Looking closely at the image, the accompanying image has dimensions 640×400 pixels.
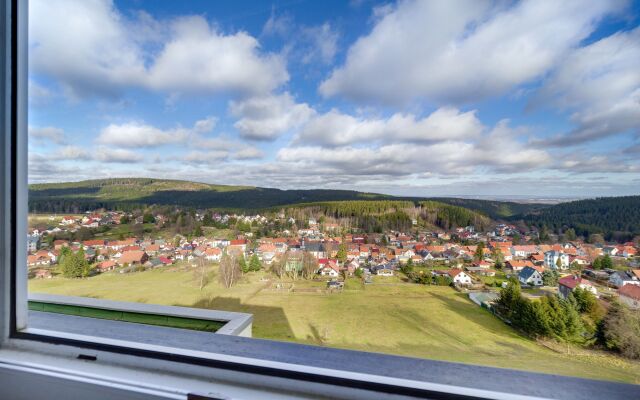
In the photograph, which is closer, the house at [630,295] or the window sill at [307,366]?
the window sill at [307,366]

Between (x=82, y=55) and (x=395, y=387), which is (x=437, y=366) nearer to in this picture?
(x=395, y=387)

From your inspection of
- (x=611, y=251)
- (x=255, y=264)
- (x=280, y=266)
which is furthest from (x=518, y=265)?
(x=255, y=264)

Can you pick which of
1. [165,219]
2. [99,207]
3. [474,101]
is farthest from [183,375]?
[474,101]

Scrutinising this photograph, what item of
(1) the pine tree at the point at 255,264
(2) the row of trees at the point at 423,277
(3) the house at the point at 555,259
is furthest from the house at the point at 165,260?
(3) the house at the point at 555,259

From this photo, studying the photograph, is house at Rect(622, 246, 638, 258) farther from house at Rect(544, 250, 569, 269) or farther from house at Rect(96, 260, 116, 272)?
house at Rect(96, 260, 116, 272)

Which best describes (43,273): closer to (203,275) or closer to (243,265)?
(203,275)

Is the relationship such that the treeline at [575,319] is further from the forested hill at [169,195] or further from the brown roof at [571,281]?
the forested hill at [169,195]

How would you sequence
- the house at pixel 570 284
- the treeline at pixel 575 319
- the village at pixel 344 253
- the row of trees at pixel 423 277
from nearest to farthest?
the treeline at pixel 575 319 < the house at pixel 570 284 < the village at pixel 344 253 < the row of trees at pixel 423 277

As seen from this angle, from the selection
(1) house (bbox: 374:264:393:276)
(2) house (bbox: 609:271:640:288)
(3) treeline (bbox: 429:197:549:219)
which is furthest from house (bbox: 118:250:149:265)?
(2) house (bbox: 609:271:640:288)
